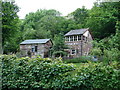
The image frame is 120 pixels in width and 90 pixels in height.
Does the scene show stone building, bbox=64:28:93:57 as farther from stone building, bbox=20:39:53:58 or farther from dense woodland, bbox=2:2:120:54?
stone building, bbox=20:39:53:58

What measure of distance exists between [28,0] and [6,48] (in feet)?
32.2

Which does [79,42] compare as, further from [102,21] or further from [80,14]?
[80,14]

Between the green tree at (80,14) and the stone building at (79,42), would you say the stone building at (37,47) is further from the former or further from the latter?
the green tree at (80,14)

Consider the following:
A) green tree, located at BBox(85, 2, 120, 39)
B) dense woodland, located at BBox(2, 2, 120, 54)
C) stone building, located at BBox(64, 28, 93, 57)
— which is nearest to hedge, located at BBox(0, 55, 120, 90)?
dense woodland, located at BBox(2, 2, 120, 54)

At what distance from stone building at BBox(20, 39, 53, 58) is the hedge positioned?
28.9 feet

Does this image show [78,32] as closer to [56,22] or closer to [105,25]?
[105,25]

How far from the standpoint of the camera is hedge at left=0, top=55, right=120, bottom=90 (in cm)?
202

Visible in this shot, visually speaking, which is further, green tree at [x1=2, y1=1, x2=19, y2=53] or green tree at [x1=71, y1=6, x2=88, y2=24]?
Result: green tree at [x1=71, y1=6, x2=88, y2=24]

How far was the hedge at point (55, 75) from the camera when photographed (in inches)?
79.7

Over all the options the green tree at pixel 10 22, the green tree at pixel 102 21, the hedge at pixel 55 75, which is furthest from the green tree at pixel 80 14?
the hedge at pixel 55 75

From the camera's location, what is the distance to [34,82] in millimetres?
2275

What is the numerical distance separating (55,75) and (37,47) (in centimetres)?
966

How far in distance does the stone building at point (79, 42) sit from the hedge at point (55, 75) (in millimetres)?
9231

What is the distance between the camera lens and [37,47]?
1166 cm
